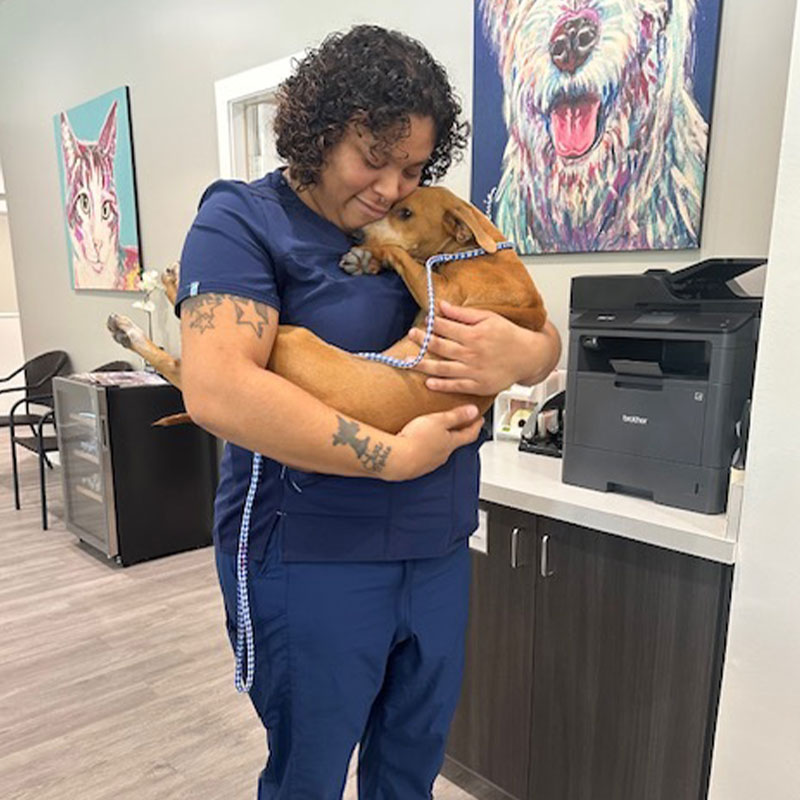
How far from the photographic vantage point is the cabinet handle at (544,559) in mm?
1512

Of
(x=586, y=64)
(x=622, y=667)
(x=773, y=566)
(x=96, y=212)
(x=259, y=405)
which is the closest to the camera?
(x=259, y=405)

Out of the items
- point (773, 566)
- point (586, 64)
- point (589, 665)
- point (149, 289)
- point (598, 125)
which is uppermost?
point (586, 64)

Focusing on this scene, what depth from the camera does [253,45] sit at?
2912 millimetres

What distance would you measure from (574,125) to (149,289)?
2.48 metres

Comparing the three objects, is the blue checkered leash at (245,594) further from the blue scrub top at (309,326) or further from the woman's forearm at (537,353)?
the woman's forearm at (537,353)

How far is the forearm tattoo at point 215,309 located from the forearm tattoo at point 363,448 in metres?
0.16

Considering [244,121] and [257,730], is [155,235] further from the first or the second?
[257,730]

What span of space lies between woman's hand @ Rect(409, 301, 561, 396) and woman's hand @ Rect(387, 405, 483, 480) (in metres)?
0.04

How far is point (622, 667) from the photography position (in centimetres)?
143

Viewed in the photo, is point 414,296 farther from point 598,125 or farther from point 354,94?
point 598,125

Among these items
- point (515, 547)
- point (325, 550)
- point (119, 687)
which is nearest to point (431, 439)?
point (325, 550)

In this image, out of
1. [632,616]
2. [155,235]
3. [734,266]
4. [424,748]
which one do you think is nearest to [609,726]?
[632,616]

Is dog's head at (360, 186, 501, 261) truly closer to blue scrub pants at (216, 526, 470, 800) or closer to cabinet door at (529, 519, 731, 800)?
blue scrub pants at (216, 526, 470, 800)

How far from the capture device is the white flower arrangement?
3498 mm
